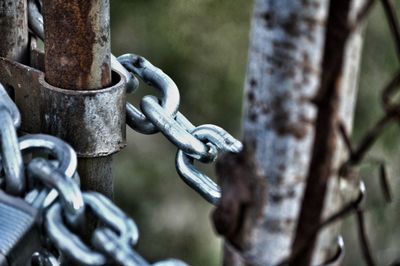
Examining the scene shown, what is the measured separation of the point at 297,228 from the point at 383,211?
6.10 feet

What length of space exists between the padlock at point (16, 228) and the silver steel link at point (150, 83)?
196mm

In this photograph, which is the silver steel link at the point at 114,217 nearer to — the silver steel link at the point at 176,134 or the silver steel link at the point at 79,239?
the silver steel link at the point at 79,239

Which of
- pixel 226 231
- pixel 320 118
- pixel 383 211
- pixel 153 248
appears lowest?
pixel 153 248

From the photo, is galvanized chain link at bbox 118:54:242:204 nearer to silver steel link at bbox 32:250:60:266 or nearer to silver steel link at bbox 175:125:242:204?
silver steel link at bbox 175:125:242:204

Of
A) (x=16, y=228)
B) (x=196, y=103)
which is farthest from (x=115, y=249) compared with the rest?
(x=196, y=103)

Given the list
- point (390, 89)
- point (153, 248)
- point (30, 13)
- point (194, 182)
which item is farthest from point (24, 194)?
point (153, 248)

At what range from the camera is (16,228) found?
0.82m

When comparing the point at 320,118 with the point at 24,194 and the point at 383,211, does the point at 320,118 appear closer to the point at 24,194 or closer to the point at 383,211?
the point at 24,194

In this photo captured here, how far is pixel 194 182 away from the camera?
3.05 feet

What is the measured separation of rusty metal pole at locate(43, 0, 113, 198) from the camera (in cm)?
90

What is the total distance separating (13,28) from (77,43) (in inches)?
5.8

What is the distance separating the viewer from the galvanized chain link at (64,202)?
0.74 meters

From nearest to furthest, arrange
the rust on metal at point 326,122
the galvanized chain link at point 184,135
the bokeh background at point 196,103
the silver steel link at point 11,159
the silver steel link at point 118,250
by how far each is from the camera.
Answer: the rust on metal at point 326,122 → the silver steel link at point 118,250 → the silver steel link at point 11,159 → the galvanized chain link at point 184,135 → the bokeh background at point 196,103

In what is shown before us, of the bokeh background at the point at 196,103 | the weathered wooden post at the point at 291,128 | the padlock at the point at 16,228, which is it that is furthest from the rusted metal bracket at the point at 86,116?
the bokeh background at the point at 196,103
